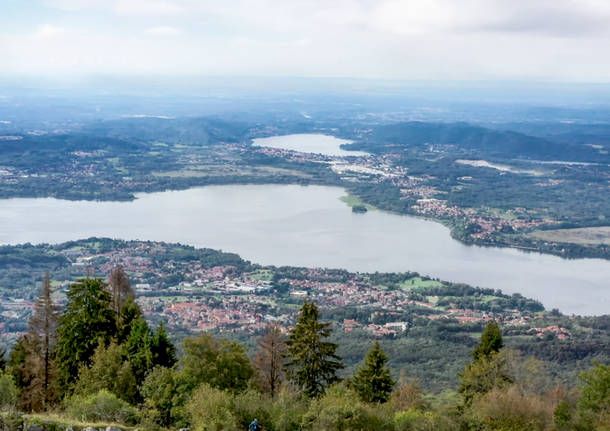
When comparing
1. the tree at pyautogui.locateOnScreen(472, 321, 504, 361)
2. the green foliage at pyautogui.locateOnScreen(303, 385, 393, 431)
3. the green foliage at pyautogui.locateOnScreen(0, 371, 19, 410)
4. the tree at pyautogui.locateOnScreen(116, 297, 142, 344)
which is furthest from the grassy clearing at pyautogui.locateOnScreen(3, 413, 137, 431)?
the tree at pyautogui.locateOnScreen(472, 321, 504, 361)

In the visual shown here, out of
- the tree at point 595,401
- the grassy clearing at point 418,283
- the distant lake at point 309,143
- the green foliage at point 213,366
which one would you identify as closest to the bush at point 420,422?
the tree at point 595,401

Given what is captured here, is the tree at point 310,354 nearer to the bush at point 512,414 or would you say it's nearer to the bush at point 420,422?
the bush at point 420,422

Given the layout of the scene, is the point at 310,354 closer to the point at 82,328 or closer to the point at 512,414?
the point at 512,414

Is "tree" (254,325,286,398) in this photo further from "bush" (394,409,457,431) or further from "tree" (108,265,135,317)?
"tree" (108,265,135,317)

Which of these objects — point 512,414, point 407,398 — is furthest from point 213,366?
point 512,414

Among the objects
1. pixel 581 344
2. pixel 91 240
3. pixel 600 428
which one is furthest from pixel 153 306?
pixel 600 428

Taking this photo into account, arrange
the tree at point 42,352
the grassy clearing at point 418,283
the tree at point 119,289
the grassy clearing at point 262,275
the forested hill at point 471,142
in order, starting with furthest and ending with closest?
the forested hill at point 471,142, the grassy clearing at point 262,275, the grassy clearing at point 418,283, the tree at point 119,289, the tree at point 42,352
